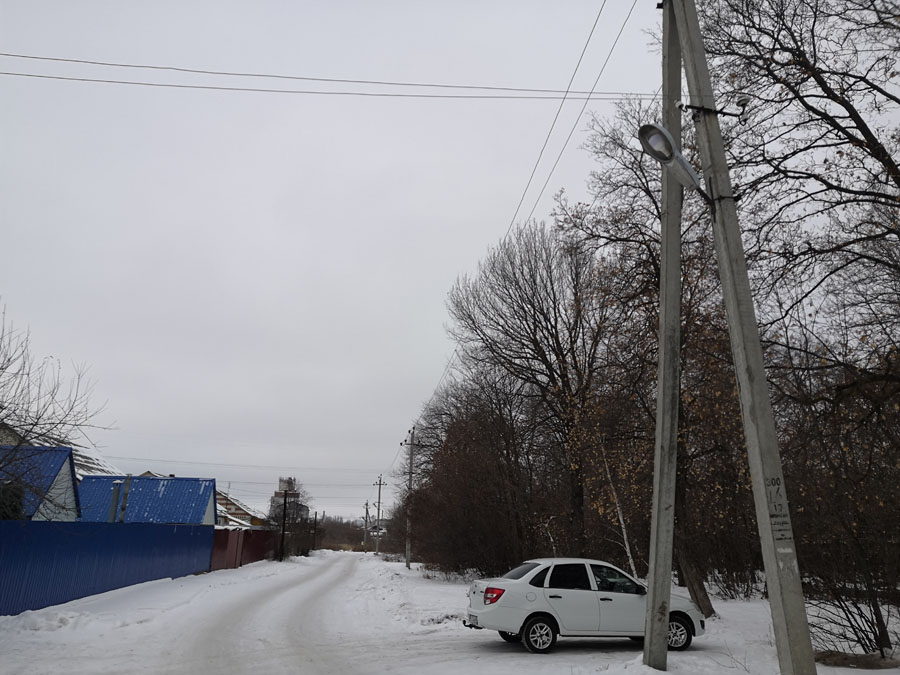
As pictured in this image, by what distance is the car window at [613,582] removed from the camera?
11062 mm

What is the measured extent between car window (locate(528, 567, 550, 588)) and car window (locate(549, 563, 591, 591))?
0.39ft

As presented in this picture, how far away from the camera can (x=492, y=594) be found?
10656 millimetres

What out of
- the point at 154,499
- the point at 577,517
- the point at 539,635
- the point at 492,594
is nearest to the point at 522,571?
the point at 492,594

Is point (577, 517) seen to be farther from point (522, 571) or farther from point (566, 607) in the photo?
point (566, 607)

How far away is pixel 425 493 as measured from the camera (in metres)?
33.2

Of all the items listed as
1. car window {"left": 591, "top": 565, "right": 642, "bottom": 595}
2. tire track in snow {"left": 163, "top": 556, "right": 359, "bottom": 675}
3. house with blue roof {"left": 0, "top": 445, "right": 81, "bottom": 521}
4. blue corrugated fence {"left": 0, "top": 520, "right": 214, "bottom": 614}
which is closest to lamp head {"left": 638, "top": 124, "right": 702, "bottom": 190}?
car window {"left": 591, "top": 565, "right": 642, "bottom": 595}

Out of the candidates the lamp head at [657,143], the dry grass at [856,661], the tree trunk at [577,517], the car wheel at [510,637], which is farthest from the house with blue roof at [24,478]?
the tree trunk at [577,517]

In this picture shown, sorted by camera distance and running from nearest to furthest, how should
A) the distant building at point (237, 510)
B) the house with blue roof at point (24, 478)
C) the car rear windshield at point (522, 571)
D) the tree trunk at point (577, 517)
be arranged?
the car rear windshield at point (522, 571), the house with blue roof at point (24, 478), the tree trunk at point (577, 517), the distant building at point (237, 510)

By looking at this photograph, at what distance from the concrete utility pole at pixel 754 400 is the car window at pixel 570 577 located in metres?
5.86

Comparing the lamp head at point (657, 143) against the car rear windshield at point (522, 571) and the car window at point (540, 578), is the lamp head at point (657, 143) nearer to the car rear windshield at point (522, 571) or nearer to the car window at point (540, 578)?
the car window at point (540, 578)

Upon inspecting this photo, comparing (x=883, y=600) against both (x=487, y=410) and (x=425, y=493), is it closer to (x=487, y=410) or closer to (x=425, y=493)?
(x=487, y=410)

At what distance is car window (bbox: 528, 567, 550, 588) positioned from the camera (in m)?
10.7

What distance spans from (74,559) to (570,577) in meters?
14.2

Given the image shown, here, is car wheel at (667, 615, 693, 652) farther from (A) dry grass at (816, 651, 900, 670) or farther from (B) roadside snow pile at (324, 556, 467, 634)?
(B) roadside snow pile at (324, 556, 467, 634)
